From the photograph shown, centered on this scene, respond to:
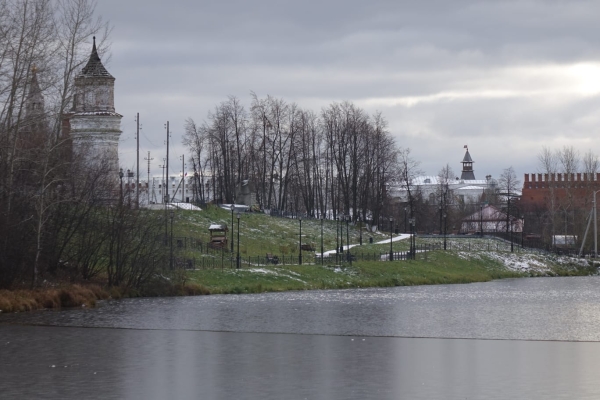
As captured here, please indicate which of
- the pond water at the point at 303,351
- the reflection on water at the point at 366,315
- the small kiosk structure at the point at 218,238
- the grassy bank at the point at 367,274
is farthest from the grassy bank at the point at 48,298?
the small kiosk structure at the point at 218,238

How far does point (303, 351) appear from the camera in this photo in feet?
87.0

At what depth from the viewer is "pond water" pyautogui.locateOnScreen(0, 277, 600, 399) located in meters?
20.1

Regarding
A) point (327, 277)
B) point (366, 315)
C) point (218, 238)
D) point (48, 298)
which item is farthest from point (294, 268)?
point (366, 315)

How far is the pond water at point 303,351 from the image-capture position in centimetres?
2009

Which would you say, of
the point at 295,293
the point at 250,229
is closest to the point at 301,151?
the point at 250,229

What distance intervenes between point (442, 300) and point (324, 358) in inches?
958

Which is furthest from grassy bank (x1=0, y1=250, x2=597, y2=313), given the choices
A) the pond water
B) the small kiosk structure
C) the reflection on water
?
the small kiosk structure

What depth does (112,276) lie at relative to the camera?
4966 cm

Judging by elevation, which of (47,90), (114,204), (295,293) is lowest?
(295,293)

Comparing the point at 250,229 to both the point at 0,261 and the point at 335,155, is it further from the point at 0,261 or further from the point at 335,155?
the point at 0,261

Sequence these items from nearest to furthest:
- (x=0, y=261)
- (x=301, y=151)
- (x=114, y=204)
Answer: (x=0, y=261) < (x=114, y=204) < (x=301, y=151)

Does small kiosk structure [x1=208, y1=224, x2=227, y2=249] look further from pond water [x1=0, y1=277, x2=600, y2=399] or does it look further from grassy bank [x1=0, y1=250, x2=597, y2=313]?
pond water [x1=0, y1=277, x2=600, y2=399]

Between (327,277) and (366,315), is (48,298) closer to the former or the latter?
(366,315)

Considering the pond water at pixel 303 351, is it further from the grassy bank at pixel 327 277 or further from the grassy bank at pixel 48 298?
the grassy bank at pixel 327 277
